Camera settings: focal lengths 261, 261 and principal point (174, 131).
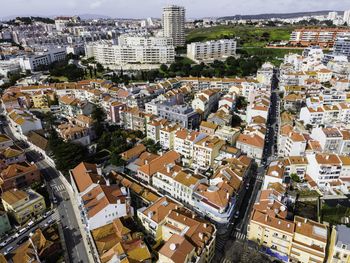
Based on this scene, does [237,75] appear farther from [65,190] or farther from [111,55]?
[65,190]

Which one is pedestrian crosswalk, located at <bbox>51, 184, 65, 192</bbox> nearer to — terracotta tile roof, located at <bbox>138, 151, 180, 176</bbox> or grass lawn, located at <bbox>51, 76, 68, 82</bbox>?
terracotta tile roof, located at <bbox>138, 151, 180, 176</bbox>

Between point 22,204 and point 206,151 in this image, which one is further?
point 206,151

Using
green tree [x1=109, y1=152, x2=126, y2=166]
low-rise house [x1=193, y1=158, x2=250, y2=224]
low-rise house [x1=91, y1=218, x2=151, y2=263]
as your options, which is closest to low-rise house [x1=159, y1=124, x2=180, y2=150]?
green tree [x1=109, y1=152, x2=126, y2=166]

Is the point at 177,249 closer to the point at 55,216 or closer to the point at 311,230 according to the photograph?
the point at 311,230

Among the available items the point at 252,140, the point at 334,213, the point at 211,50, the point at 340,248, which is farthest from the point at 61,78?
the point at 340,248

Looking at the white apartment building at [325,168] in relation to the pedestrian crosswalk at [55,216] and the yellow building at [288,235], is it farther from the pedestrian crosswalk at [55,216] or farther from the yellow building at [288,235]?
the pedestrian crosswalk at [55,216]
